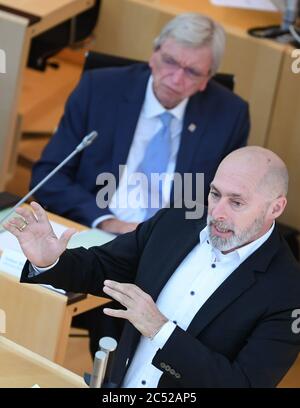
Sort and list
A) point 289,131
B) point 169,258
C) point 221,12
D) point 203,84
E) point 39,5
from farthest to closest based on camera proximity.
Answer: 1. point 221,12
2. point 289,131
3. point 39,5
4. point 203,84
5. point 169,258

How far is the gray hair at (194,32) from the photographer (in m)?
3.35

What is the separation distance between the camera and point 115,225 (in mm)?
3332

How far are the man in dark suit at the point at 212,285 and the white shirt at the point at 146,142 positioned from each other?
3.10 ft

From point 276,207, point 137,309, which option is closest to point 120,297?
point 137,309

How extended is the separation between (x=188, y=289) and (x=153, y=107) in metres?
1.19

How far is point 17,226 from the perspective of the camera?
2375mm

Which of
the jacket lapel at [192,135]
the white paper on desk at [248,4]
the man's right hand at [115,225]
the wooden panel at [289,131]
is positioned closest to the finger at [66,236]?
the man's right hand at [115,225]

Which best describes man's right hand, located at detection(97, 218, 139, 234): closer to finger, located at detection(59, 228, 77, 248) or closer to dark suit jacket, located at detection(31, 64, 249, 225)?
dark suit jacket, located at detection(31, 64, 249, 225)

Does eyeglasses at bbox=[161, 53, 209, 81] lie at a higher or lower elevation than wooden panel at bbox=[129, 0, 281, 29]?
higher

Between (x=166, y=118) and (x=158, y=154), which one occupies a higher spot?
(x=166, y=118)

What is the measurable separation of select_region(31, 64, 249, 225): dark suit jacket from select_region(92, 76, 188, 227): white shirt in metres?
0.03

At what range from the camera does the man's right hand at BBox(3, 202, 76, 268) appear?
237 centimetres

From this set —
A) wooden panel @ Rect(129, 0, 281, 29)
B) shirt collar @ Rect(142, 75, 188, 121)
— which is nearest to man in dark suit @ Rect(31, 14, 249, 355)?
shirt collar @ Rect(142, 75, 188, 121)

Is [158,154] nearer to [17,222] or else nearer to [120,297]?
[17,222]
